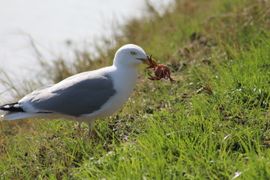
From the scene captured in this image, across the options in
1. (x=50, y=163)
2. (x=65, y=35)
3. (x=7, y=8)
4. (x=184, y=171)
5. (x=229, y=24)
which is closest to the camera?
(x=184, y=171)

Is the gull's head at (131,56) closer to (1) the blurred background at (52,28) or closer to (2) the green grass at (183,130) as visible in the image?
(2) the green grass at (183,130)

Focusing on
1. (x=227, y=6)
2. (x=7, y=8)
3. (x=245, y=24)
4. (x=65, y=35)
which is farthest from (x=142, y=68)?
(x=7, y=8)

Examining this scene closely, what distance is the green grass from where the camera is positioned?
4.06 m

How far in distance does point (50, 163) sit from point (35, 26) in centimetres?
521

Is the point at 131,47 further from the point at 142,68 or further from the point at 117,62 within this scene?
the point at 142,68

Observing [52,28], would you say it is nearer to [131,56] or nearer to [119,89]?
[131,56]

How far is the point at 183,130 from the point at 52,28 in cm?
565

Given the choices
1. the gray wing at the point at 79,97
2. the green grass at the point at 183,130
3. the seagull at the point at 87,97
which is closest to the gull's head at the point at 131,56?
the seagull at the point at 87,97

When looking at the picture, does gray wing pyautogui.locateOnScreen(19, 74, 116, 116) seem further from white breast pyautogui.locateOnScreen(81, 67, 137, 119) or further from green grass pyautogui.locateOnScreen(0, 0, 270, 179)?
green grass pyautogui.locateOnScreen(0, 0, 270, 179)

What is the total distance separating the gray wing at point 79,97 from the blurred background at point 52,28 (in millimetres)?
2223

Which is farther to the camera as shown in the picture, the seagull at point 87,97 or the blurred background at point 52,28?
the blurred background at point 52,28

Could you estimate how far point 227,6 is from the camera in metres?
8.59

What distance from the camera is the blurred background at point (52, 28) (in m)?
8.30

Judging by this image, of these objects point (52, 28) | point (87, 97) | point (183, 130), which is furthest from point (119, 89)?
point (52, 28)
